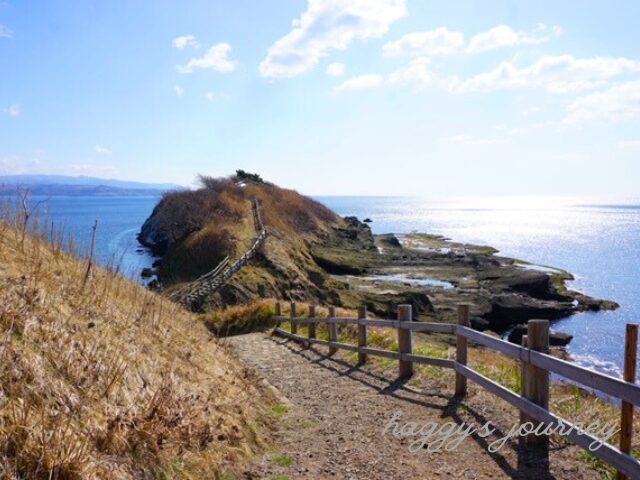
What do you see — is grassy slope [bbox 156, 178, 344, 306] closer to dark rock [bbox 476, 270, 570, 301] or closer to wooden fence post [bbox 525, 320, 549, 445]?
dark rock [bbox 476, 270, 570, 301]

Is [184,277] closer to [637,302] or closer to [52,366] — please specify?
[52,366]

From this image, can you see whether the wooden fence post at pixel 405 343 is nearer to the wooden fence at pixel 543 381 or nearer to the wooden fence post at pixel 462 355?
the wooden fence at pixel 543 381

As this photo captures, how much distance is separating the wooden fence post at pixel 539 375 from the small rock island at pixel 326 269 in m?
19.7

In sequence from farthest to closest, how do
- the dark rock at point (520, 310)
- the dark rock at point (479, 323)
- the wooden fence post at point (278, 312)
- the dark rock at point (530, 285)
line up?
the dark rock at point (530, 285) < the dark rock at point (520, 310) < the dark rock at point (479, 323) < the wooden fence post at point (278, 312)

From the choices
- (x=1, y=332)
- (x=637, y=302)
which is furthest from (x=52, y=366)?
(x=637, y=302)

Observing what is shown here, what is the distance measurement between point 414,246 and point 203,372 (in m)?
76.1

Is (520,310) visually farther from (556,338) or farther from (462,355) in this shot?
(462,355)

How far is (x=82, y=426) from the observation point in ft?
14.2

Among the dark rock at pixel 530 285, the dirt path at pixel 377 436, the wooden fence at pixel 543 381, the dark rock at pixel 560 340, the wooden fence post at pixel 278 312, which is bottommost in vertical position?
the dark rock at pixel 560 340

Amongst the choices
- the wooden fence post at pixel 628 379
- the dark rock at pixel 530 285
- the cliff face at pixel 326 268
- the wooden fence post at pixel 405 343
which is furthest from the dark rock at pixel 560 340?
the wooden fence post at pixel 628 379

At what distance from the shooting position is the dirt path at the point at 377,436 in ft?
17.3

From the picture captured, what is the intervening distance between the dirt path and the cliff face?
17.6 metres

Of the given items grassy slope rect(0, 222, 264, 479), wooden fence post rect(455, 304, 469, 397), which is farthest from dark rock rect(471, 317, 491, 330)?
grassy slope rect(0, 222, 264, 479)

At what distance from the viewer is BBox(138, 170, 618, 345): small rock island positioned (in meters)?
36.3
